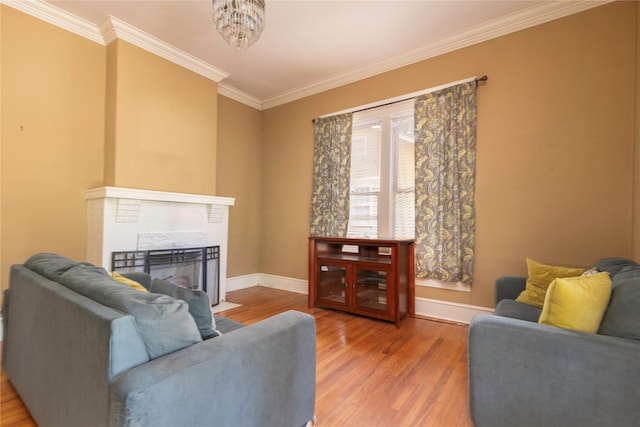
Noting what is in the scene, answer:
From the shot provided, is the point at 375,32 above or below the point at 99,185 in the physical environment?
above

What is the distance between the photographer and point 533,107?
2.89m

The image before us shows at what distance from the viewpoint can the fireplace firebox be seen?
10.4 feet

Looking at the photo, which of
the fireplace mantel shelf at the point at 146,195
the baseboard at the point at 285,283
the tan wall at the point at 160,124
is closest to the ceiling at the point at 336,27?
the tan wall at the point at 160,124

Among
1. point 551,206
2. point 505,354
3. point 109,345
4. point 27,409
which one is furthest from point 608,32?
point 27,409

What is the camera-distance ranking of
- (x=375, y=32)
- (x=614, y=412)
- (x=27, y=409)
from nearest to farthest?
1. (x=614, y=412)
2. (x=27, y=409)
3. (x=375, y=32)

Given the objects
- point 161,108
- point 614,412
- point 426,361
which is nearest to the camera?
point 614,412

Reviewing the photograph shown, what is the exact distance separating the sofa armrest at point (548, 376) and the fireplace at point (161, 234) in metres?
3.21

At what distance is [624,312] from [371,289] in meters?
2.21

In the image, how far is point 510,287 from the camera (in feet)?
8.45

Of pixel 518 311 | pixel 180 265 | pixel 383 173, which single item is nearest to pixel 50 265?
pixel 180 265

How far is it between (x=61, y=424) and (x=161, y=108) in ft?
10.5

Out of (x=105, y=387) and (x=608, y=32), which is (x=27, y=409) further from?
(x=608, y=32)

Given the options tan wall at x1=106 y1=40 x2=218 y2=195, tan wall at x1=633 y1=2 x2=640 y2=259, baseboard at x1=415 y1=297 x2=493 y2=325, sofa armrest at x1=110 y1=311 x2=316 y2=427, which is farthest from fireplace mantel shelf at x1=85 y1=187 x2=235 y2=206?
tan wall at x1=633 y1=2 x2=640 y2=259

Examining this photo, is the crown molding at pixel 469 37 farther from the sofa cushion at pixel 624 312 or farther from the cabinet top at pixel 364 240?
the sofa cushion at pixel 624 312
